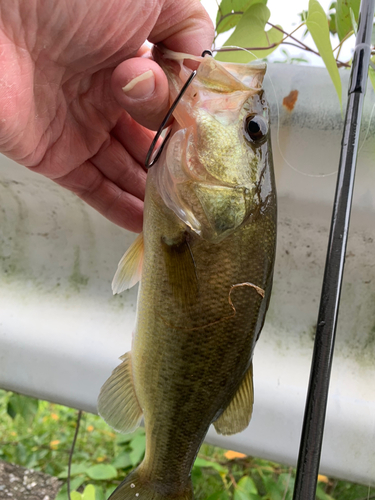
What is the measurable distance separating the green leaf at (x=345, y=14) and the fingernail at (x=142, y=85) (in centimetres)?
64

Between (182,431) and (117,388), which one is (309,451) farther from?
(117,388)

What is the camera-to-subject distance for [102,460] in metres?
1.51

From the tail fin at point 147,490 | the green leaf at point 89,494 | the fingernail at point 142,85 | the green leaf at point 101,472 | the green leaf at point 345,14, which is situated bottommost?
the green leaf at point 89,494

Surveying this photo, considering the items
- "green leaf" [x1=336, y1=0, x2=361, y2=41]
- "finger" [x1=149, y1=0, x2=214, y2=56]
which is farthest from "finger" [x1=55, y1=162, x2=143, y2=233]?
"green leaf" [x1=336, y1=0, x2=361, y2=41]

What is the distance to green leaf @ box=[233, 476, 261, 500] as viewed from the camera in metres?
1.25

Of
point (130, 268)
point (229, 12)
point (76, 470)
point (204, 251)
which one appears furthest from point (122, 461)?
point (229, 12)

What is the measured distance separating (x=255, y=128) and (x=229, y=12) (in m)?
0.56

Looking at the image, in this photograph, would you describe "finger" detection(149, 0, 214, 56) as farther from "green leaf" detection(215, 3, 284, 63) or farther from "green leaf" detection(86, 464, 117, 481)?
"green leaf" detection(86, 464, 117, 481)

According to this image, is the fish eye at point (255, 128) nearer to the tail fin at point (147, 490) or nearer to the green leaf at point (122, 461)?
the tail fin at point (147, 490)

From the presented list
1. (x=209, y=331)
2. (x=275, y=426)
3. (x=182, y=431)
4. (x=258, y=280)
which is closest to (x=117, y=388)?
(x=182, y=431)

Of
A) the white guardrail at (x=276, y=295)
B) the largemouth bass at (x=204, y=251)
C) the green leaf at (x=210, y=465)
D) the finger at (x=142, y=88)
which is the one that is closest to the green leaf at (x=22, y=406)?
the white guardrail at (x=276, y=295)

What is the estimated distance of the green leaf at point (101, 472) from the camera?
1.34m

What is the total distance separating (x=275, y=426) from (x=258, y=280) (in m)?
0.66

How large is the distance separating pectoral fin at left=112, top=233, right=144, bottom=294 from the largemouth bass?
0.08 feet
